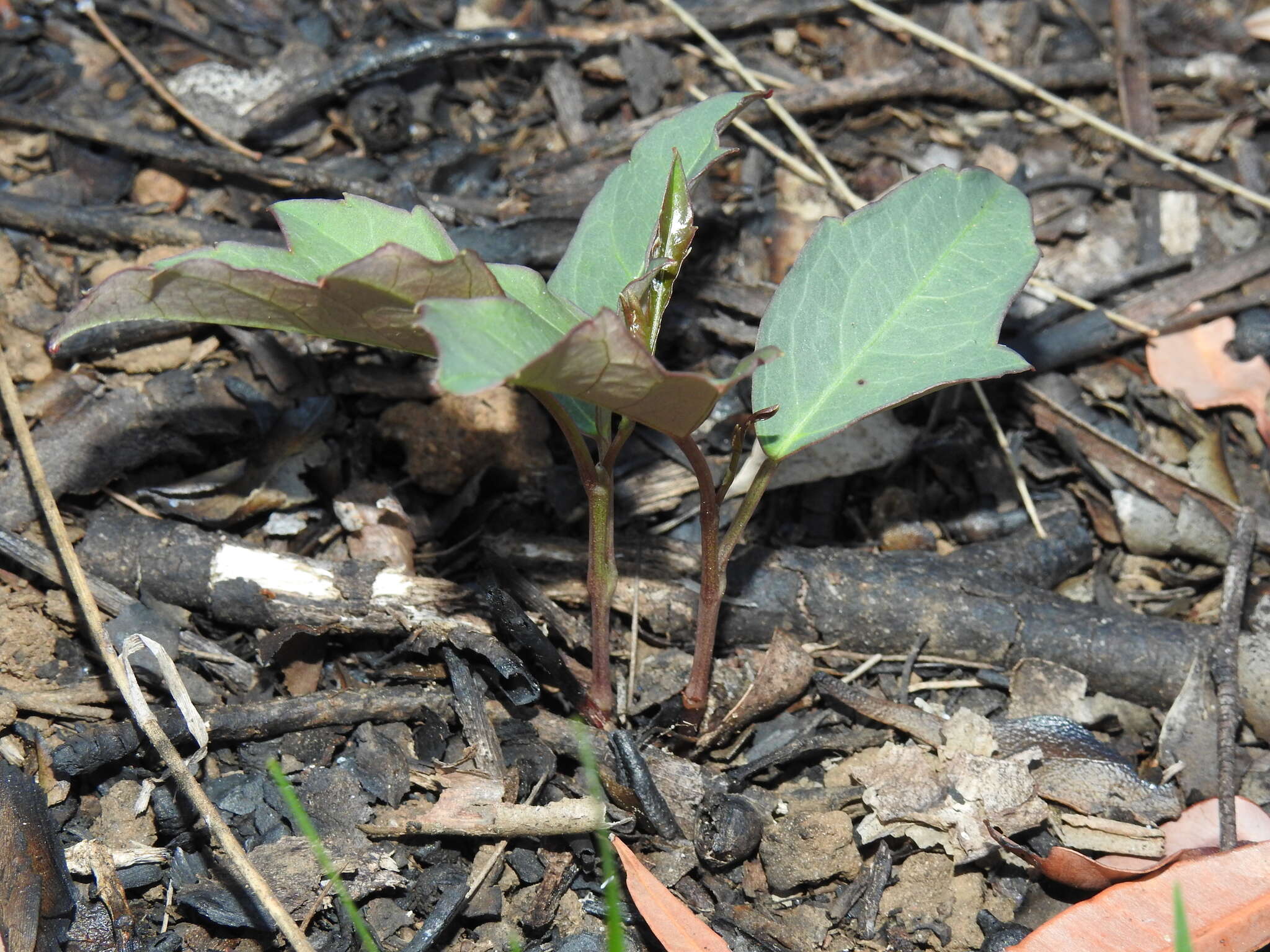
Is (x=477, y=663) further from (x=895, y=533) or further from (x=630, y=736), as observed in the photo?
(x=895, y=533)

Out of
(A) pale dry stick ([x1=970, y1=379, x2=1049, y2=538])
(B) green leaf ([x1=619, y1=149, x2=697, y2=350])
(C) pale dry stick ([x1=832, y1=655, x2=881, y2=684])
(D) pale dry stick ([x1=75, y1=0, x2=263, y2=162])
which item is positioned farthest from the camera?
(D) pale dry stick ([x1=75, y1=0, x2=263, y2=162])

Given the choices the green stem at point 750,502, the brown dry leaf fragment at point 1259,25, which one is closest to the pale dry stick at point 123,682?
the green stem at point 750,502

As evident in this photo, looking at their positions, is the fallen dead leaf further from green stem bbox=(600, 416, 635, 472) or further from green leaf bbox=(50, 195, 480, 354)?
green leaf bbox=(50, 195, 480, 354)

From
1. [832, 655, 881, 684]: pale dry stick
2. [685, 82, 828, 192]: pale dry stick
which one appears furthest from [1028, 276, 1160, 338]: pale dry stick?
[832, 655, 881, 684]: pale dry stick

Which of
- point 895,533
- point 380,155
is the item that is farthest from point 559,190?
point 895,533

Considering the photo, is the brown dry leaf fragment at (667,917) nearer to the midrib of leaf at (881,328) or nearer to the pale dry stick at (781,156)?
→ the midrib of leaf at (881,328)

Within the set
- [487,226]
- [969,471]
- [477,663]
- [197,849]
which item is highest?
[487,226]
